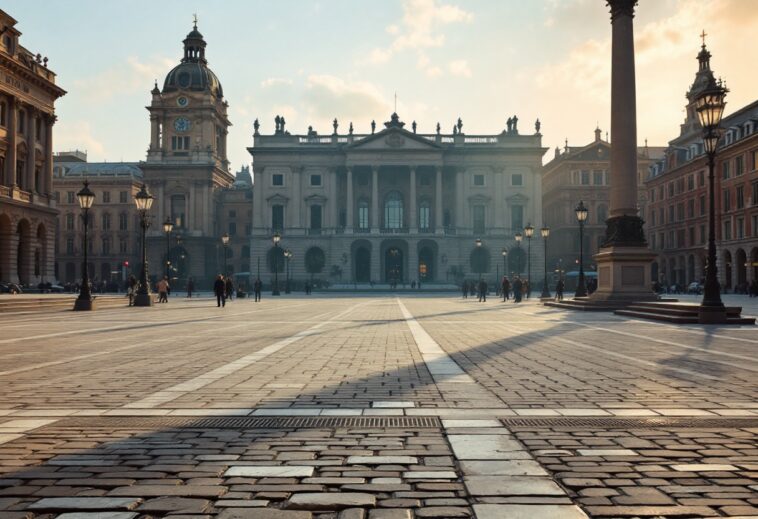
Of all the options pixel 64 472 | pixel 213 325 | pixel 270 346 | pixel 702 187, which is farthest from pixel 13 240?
pixel 702 187

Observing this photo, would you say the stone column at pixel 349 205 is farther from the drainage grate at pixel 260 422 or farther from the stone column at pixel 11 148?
the drainage grate at pixel 260 422

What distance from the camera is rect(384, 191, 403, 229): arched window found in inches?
3499

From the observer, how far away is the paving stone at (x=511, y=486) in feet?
12.7

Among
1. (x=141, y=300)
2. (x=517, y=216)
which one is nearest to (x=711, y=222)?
(x=141, y=300)

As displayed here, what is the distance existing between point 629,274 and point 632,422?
74.9 feet

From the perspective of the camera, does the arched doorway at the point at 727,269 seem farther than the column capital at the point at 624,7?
Yes

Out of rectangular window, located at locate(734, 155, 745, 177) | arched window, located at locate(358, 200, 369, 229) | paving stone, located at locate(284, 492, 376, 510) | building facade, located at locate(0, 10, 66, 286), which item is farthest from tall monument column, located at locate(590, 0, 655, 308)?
arched window, located at locate(358, 200, 369, 229)

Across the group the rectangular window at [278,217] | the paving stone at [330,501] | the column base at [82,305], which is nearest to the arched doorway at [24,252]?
the column base at [82,305]

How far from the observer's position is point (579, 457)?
476cm

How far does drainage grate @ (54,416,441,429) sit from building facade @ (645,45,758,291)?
5903cm

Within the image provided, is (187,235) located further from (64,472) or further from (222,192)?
(64,472)

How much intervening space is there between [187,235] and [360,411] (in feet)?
286

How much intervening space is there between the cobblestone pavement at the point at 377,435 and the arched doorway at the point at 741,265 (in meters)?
61.4

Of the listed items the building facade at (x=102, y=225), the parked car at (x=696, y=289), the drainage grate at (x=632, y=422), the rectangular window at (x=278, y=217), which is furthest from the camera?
the building facade at (x=102, y=225)
